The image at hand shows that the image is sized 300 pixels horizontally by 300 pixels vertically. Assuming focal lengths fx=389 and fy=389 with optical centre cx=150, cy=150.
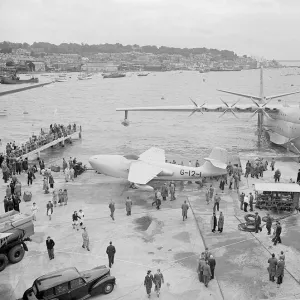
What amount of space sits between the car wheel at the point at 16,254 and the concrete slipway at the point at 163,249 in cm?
23

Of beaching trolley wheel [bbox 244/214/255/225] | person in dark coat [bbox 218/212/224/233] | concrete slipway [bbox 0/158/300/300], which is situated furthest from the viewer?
beaching trolley wheel [bbox 244/214/255/225]

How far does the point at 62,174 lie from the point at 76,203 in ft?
22.1

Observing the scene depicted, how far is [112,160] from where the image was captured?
88.5 ft

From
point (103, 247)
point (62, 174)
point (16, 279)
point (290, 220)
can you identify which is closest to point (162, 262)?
point (103, 247)

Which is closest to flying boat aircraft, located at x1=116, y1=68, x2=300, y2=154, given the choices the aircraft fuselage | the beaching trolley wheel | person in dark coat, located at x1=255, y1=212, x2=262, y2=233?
the aircraft fuselage

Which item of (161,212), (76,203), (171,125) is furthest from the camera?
(171,125)

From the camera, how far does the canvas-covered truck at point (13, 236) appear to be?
52.6ft

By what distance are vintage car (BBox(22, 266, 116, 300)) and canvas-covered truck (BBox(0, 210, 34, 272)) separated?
10.8 ft

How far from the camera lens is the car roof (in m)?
13.1

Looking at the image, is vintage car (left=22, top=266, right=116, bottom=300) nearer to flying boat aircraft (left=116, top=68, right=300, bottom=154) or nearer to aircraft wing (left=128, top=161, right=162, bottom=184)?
aircraft wing (left=128, top=161, right=162, bottom=184)

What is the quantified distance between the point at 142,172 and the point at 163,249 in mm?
8125

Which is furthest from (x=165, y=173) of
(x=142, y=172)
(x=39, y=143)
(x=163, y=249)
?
(x=39, y=143)

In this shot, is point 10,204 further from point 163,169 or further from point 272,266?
point 272,266

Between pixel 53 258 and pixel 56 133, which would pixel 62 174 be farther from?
pixel 53 258
